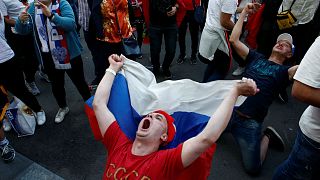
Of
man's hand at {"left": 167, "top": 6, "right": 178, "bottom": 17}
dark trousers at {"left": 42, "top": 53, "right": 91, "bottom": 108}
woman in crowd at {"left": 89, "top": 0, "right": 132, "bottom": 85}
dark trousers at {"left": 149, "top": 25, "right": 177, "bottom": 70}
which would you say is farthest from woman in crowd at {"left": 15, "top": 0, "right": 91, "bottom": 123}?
man's hand at {"left": 167, "top": 6, "right": 178, "bottom": 17}

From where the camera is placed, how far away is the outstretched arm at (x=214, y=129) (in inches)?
64.5

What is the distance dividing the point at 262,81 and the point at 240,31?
0.49m

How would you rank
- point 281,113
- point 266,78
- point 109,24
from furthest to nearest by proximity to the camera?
1. point 281,113
2. point 109,24
3. point 266,78

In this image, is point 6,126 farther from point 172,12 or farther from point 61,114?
point 172,12

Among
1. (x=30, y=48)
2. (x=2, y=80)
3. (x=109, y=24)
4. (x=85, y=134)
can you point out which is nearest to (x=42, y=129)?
(x=85, y=134)

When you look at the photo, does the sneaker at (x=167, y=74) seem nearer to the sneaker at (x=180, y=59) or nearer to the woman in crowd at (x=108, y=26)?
the sneaker at (x=180, y=59)

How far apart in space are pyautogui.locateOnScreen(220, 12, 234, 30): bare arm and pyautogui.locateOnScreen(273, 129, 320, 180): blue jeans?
166 cm

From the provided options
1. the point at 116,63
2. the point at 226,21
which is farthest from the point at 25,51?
the point at 226,21

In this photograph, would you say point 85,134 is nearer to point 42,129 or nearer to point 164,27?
point 42,129

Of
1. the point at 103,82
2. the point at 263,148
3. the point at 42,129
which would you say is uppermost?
the point at 103,82

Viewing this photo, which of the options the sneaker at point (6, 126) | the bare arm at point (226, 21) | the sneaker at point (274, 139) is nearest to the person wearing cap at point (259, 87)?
the sneaker at point (274, 139)

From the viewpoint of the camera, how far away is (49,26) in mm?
3107

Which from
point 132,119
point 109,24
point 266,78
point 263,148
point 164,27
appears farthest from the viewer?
point 164,27

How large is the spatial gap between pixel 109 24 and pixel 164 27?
1.01m
